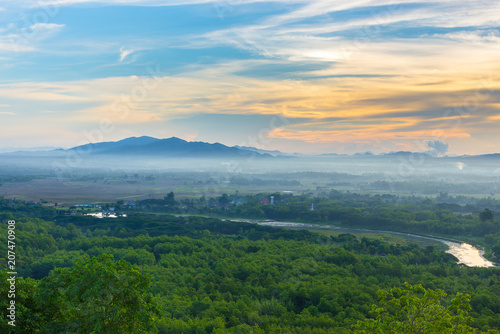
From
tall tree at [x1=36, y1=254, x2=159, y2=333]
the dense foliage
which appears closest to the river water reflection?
the dense foliage

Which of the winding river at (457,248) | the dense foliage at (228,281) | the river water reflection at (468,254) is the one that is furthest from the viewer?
the winding river at (457,248)

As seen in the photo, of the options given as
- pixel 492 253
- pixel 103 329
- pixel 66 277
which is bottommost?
pixel 492 253

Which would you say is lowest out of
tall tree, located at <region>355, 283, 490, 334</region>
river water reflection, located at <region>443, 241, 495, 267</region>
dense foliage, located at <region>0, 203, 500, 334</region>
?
river water reflection, located at <region>443, 241, 495, 267</region>

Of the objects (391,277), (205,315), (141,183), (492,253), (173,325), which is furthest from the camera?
(141,183)

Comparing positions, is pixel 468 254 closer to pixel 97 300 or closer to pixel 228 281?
pixel 228 281

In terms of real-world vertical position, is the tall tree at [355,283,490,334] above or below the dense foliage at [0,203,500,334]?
above

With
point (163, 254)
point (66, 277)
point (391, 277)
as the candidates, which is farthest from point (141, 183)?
point (66, 277)

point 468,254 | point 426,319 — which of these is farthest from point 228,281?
A: point 468,254

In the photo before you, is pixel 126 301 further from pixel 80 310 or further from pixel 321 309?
pixel 321 309

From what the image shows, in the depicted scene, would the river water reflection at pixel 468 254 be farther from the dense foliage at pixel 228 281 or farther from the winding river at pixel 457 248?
the dense foliage at pixel 228 281

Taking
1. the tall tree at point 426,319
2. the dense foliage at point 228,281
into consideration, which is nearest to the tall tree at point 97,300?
the dense foliage at point 228,281

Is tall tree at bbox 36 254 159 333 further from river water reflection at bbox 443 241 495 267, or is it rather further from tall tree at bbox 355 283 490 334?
river water reflection at bbox 443 241 495 267
